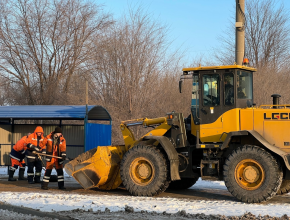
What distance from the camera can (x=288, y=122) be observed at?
949 centimetres

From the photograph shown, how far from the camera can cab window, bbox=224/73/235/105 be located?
33.0 ft

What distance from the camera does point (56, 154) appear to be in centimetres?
1184

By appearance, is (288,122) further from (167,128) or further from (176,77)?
(176,77)

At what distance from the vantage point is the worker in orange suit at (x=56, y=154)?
11.6 m

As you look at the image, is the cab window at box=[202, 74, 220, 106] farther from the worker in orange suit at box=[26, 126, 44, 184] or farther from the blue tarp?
the blue tarp

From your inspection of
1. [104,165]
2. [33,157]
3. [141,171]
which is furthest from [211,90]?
[33,157]

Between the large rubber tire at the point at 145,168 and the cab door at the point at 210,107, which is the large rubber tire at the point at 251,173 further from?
the large rubber tire at the point at 145,168

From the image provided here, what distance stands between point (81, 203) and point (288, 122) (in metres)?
4.88

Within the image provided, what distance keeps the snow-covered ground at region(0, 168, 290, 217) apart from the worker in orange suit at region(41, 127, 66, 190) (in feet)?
5.05

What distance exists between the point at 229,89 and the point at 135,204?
3.52m

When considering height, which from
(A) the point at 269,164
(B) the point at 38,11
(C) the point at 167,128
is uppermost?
(B) the point at 38,11

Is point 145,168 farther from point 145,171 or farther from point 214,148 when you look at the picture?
point 214,148

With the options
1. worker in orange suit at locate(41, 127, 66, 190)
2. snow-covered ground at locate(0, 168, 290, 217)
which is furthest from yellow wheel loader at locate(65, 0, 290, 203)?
worker in orange suit at locate(41, 127, 66, 190)

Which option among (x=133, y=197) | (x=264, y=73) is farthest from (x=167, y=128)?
(x=264, y=73)
